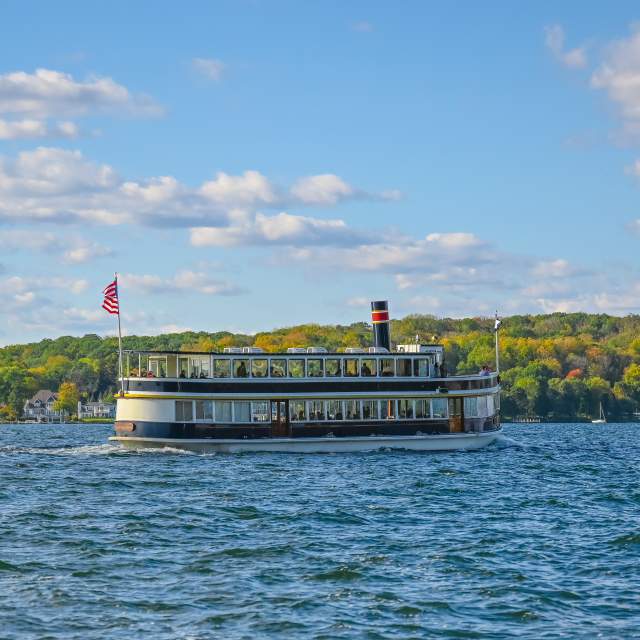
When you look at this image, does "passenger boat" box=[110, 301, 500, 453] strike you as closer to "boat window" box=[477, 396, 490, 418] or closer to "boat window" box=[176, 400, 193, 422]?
"boat window" box=[176, 400, 193, 422]

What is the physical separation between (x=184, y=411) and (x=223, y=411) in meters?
2.09

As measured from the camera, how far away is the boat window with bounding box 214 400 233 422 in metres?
62.7

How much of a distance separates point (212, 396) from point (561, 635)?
39.2 meters

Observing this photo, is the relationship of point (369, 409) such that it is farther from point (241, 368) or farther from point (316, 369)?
point (241, 368)

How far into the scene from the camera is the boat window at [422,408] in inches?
2591

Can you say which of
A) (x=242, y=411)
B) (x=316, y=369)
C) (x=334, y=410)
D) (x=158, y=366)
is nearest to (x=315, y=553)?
(x=242, y=411)

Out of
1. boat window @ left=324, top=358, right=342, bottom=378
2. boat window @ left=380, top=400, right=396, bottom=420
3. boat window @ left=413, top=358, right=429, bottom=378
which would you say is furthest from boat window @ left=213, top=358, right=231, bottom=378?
boat window @ left=413, top=358, right=429, bottom=378

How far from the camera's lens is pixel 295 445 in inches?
2498

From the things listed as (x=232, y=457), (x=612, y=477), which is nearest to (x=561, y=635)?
(x=612, y=477)

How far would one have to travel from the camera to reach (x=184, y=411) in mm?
61906

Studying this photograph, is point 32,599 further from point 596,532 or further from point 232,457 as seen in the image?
point 232,457

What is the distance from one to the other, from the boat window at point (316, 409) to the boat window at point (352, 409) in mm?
1222

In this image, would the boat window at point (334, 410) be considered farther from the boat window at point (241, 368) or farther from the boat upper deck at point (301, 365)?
the boat window at point (241, 368)

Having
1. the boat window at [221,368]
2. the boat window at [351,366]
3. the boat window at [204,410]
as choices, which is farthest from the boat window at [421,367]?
the boat window at [204,410]
